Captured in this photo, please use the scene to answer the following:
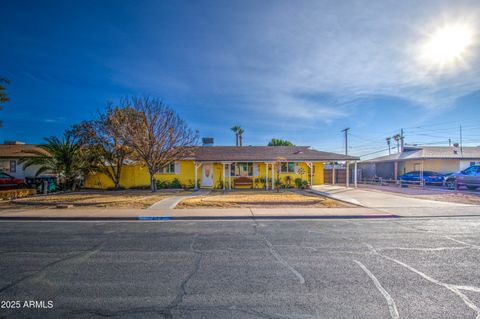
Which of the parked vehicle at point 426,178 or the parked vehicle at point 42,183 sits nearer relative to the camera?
the parked vehicle at point 42,183

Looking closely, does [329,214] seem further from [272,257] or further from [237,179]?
[237,179]

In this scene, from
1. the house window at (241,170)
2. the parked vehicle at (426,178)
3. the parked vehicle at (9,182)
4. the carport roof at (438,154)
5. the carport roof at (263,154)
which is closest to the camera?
the parked vehicle at (9,182)

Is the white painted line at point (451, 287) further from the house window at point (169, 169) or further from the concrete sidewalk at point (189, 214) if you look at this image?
the house window at point (169, 169)

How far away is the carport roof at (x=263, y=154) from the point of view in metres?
21.7

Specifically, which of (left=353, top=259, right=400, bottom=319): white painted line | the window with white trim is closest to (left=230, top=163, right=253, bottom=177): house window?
(left=353, top=259, right=400, bottom=319): white painted line

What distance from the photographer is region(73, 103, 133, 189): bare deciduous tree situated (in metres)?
19.2

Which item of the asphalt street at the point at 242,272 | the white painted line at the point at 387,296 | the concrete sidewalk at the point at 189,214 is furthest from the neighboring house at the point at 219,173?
the white painted line at the point at 387,296

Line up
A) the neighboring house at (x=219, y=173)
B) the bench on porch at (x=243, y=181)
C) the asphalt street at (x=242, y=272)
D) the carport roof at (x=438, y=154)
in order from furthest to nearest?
the carport roof at (x=438, y=154)
the neighboring house at (x=219, y=173)
the bench on porch at (x=243, y=181)
the asphalt street at (x=242, y=272)

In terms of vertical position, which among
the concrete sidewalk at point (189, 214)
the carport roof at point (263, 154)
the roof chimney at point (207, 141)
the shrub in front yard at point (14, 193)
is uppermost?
the roof chimney at point (207, 141)

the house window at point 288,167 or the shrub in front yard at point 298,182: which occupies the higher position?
the house window at point 288,167

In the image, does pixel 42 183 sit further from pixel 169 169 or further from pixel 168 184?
pixel 169 169

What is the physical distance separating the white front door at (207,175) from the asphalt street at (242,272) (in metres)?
15.2

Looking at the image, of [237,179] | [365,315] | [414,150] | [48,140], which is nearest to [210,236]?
[365,315]

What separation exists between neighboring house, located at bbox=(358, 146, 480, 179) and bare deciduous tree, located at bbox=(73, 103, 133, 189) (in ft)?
100
